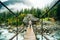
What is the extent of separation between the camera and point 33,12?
13.4ft

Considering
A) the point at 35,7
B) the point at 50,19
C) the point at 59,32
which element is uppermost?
the point at 35,7

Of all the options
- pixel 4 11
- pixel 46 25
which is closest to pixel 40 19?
pixel 46 25

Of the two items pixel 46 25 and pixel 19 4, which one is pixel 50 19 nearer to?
pixel 46 25

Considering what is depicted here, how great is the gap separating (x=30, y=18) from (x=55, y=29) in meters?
0.75

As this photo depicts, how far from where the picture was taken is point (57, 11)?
4.11 meters

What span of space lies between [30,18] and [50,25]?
599 mm

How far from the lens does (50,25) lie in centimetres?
421

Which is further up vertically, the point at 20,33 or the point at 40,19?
the point at 40,19

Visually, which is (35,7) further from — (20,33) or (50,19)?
(20,33)

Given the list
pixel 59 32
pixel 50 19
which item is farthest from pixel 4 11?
pixel 59 32

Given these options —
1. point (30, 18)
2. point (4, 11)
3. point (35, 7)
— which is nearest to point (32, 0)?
point (35, 7)

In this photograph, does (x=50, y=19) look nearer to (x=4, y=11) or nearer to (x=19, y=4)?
(x=19, y=4)

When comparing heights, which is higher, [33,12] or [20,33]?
[33,12]

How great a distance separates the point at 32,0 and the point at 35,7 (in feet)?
0.67
